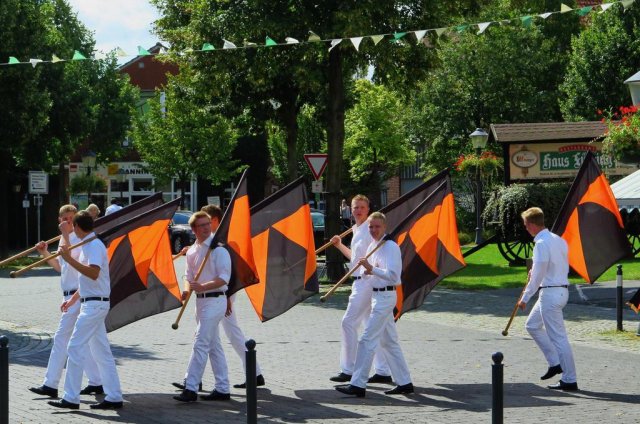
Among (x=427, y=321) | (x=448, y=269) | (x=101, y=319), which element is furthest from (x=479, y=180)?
(x=101, y=319)

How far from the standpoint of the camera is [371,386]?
1159 centimetres

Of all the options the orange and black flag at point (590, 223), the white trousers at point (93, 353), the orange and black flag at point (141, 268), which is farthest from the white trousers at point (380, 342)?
the orange and black flag at point (590, 223)

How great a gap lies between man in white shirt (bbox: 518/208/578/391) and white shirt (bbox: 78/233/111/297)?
4064 millimetres

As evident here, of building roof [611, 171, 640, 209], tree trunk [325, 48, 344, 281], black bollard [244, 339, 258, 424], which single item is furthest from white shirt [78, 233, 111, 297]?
tree trunk [325, 48, 344, 281]

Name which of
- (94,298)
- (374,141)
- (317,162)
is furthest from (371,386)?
(374,141)

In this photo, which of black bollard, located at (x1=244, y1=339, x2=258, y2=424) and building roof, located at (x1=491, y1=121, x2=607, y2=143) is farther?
building roof, located at (x1=491, y1=121, x2=607, y2=143)

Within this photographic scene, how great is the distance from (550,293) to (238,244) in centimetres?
313

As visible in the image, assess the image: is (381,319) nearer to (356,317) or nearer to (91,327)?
(356,317)

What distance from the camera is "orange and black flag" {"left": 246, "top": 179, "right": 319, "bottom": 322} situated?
1220 centimetres

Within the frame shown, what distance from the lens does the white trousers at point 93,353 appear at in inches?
397

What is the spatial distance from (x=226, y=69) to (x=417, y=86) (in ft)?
15.5

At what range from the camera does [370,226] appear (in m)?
11.1

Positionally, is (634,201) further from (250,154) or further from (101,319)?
(250,154)

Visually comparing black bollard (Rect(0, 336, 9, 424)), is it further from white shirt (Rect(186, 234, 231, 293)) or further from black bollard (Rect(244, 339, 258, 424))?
white shirt (Rect(186, 234, 231, 293))
